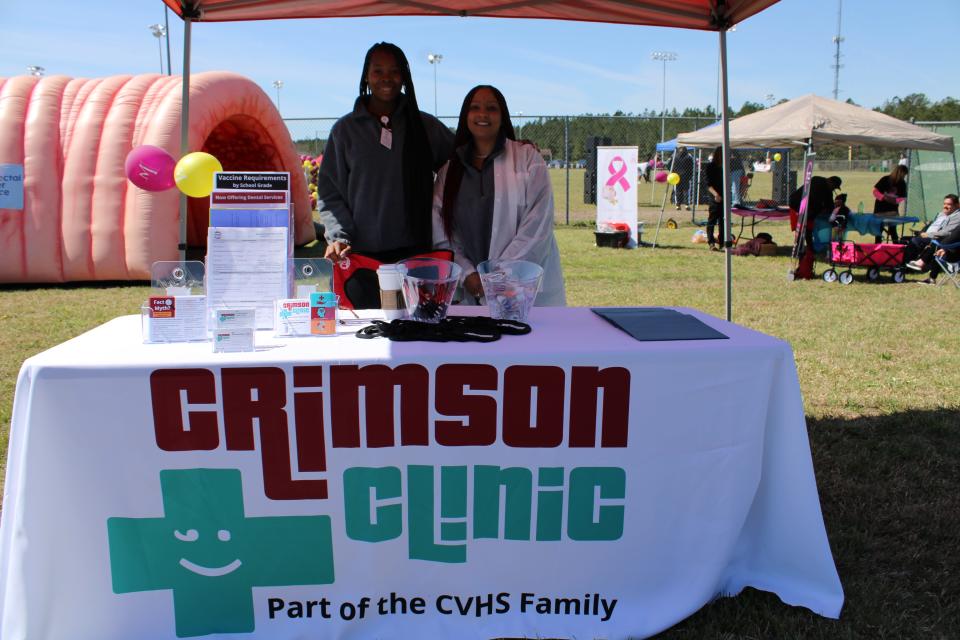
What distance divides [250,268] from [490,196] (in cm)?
106

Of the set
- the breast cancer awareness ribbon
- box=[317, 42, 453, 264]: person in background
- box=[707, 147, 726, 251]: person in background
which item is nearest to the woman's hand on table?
box=[317, 42, 453, 264]: person in background

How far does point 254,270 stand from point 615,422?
1.20 meters

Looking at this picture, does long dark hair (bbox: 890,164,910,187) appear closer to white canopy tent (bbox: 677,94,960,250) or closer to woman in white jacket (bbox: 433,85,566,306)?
white canopy tent (bbox: 677,94,960,250)

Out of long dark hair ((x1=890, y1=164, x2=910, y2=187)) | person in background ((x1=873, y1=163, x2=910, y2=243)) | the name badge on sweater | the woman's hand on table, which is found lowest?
the woman's hand on table

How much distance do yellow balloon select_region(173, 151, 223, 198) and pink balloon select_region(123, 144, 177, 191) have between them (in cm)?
14

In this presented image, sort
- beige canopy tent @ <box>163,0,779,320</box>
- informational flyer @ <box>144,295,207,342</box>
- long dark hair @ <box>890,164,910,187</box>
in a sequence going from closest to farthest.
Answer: informational flyer @ <box>144,295,207,342</box>, beige canopy tent @ <box>163,0,779,320</box>, long dark hair @ <box>890,164,910,187</box>

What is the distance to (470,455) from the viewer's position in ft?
6.76

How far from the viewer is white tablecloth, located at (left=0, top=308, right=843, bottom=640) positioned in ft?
6.26

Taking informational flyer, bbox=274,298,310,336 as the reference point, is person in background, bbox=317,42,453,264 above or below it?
above

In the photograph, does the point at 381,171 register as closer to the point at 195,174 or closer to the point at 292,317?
the point at 195,174

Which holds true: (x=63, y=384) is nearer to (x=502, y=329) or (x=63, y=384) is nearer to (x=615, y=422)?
(x=502, y=329)

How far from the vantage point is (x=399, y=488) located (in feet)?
6.72

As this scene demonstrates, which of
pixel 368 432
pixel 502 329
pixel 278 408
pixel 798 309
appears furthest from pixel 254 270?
pixel 798 309

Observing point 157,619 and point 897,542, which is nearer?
point 157,619
